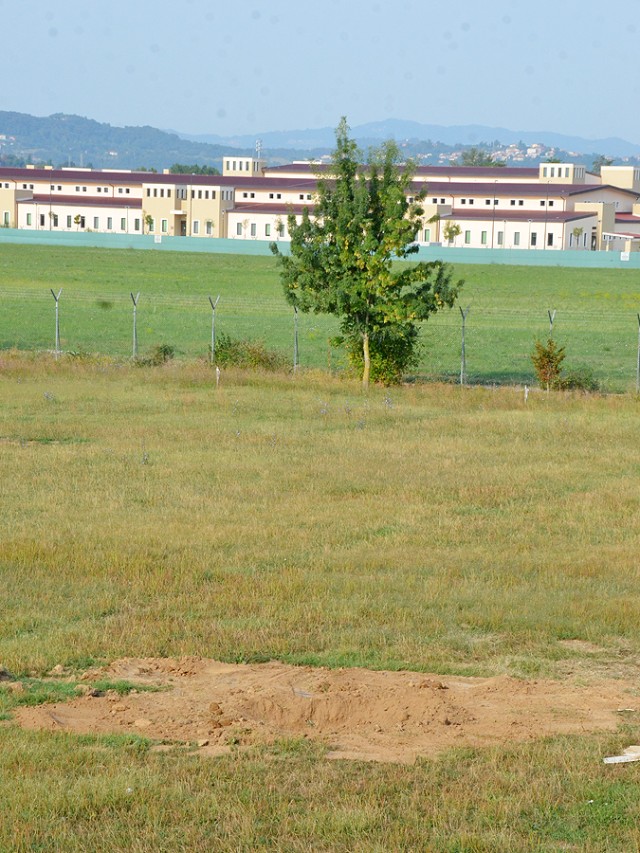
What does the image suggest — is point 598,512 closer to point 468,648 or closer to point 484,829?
point 468,648

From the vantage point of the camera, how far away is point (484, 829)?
7.38m

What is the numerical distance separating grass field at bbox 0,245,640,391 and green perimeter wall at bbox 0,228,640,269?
4699 mm

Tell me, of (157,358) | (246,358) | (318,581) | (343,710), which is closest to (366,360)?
(246,358)

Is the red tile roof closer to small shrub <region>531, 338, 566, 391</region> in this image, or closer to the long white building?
the long white building

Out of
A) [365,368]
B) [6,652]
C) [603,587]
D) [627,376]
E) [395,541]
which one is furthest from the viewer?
[627,376]

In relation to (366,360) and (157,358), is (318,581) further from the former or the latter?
(157,358)

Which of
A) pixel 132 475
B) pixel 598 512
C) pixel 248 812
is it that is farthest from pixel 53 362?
pixel 248 812

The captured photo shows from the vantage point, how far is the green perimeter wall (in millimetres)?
101312

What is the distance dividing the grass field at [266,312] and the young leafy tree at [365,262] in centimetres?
407

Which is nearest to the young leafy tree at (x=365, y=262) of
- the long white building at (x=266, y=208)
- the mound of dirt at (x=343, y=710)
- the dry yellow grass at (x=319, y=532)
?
the dry yellow grass at (x=319, y=532)

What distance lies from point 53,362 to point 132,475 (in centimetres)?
1530

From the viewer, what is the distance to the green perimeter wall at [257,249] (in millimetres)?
101312

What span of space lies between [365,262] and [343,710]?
22857 mm

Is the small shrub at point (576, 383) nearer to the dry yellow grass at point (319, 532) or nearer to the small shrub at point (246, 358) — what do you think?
the dry yellow grass at point (319, 532)
